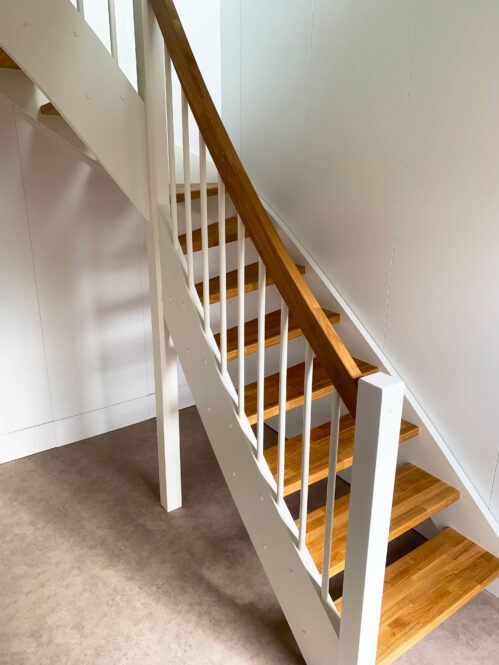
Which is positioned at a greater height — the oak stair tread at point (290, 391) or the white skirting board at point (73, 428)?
the oak stair tread at point (290, 391)

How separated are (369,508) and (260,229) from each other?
81 centimetres

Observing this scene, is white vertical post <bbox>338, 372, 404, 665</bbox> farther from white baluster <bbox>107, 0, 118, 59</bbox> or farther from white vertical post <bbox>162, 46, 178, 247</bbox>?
white baluster <bbox>107, 0, 118, 59</bbox>

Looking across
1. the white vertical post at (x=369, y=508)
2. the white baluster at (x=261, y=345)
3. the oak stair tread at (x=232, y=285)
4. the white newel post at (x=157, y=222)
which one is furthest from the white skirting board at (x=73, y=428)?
the white vertical post at (x=369, y=508)

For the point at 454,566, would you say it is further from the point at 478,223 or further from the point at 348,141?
the point at 348,141

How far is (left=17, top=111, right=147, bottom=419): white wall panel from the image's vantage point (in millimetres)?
2676

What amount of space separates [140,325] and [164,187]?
3.95 feet

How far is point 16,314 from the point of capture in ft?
8.99

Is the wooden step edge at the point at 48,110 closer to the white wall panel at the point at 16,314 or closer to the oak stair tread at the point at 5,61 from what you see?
the oak stair tread at the point at 5,61

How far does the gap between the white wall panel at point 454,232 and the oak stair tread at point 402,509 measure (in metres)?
0.15

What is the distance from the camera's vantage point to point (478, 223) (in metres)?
1.95

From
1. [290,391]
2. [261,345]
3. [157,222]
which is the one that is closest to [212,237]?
[157,222]

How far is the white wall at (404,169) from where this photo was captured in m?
1.93

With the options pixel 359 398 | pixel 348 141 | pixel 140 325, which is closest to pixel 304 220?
pixel 348 141

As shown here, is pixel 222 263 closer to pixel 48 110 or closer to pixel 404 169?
pixel 404 169
